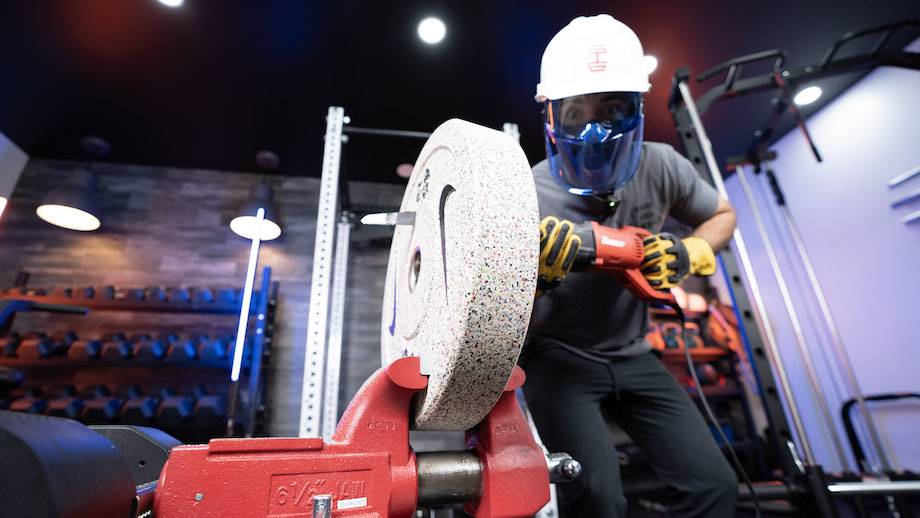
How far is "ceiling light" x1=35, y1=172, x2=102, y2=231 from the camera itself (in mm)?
3002

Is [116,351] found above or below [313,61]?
below

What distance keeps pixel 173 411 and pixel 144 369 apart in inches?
28.8

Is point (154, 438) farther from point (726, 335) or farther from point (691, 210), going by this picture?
point (726, 335)

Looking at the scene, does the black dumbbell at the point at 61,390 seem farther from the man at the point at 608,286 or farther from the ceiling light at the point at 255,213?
the man at the point at 608,286

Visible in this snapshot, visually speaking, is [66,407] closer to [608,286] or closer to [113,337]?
[113,337]

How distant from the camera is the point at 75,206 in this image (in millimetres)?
3020

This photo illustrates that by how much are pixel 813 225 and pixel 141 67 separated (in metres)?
5.42

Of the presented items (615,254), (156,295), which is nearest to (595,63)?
(615,254)

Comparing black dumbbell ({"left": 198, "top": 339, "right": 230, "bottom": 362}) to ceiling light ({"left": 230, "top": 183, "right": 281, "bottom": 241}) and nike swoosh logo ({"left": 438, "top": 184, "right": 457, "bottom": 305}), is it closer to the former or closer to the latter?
ceiling light ({"left": 230, "top": 183, "right": 281, "bottom": 241})

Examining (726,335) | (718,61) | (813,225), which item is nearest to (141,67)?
(718,61)

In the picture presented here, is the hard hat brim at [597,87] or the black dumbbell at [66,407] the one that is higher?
the hard hat brim at [597,87]

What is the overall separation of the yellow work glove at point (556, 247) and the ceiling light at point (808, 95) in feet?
12.0

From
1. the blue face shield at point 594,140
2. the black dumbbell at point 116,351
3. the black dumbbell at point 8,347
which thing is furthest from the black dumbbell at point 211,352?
the blue face shield at point 594,140

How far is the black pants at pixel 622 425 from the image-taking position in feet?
2.90
